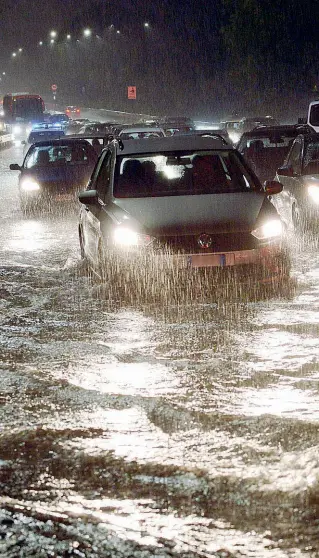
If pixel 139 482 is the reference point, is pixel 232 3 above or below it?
above

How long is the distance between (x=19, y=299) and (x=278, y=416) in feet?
16.5

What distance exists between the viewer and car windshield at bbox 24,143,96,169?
21.1 meters

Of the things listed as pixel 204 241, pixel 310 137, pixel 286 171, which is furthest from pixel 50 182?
pixel 204 241

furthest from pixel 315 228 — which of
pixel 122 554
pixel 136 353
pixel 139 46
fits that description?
pixel 139 46

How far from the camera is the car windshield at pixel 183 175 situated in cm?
1076

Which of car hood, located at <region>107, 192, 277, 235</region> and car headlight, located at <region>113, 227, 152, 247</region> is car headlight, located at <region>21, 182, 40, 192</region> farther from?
car headlight, located at <region>113, 227, 152, 247</region>

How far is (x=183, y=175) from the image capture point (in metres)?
11.1

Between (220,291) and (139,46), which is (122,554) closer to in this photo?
(220,291)

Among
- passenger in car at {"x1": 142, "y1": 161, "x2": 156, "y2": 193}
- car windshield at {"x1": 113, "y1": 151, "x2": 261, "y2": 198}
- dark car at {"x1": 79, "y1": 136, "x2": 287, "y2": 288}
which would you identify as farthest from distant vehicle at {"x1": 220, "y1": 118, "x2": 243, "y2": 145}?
passenger in car at {"x1": 142, "y1": 161, "x2": 156, "y2": 193}

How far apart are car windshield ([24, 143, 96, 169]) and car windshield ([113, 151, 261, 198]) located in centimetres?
979

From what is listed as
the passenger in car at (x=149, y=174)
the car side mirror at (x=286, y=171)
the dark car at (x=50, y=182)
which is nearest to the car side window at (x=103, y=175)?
the passenger in car at (x=149, y=174)

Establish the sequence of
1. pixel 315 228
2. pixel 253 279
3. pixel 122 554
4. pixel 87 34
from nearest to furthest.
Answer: pixel 122 554
pixel 253 279
pixel 315 228
pixel 87 34

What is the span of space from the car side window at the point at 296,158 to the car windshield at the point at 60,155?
19.5 feet

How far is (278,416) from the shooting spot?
6.04 meters
